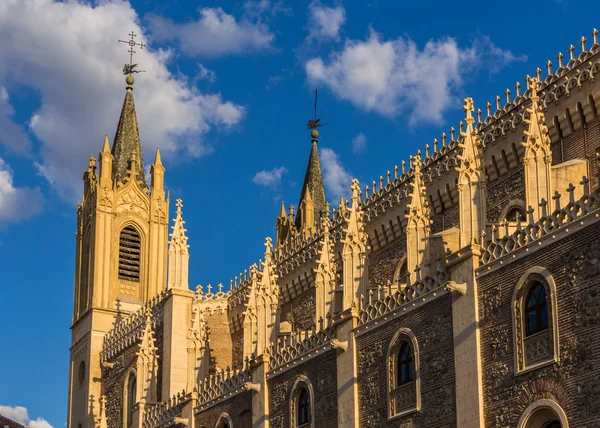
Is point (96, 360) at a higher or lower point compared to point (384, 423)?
higher

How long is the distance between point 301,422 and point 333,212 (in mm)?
10992

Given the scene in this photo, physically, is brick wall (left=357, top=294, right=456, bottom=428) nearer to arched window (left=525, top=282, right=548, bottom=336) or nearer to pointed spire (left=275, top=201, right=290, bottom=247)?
arched window (left=525, top=282, right=548, bottom=336)

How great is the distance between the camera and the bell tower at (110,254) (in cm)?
5469

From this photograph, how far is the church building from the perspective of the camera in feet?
83.4

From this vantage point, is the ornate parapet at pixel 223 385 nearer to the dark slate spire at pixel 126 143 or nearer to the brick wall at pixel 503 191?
the brick wall at pixel 503 191

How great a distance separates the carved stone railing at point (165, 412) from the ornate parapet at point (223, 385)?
0.92 m

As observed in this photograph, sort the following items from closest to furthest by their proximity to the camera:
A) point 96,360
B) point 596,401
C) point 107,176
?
1. point 596,401
2. point 96,360
3. point 107,176

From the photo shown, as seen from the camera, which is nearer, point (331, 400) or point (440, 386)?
point (440, 386)

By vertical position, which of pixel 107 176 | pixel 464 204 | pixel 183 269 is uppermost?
pixel 107 176

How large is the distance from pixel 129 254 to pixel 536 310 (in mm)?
34113

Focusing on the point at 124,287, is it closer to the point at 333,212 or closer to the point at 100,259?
the point at 100,259

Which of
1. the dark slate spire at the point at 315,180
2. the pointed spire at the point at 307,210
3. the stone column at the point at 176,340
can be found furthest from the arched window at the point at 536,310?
the dark slate spire at the point at 315,180

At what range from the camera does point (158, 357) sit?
47.2m

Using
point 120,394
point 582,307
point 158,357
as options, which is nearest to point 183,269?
point 158,357
